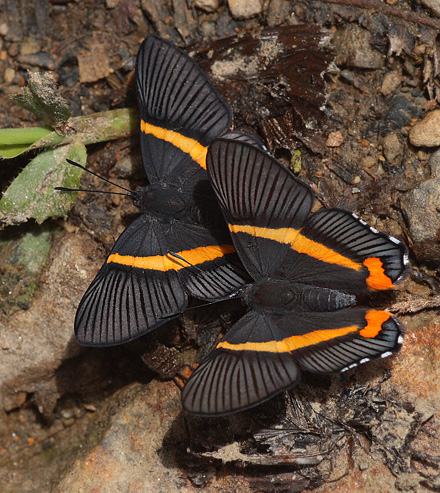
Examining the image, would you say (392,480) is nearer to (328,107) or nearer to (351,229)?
(351,229)

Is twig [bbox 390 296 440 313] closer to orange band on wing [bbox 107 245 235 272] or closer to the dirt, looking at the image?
the dirt

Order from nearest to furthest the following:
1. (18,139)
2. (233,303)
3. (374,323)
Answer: (374,323) → (233,303) → (18,139)

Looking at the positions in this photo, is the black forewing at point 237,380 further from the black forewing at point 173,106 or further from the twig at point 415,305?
the black forewing at point 173,106

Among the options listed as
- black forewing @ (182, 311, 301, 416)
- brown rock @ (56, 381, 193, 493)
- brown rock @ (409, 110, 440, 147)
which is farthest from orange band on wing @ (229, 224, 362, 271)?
brown rock @ (56, 381, 193, 493)

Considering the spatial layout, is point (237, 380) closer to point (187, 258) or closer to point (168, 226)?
point (187, 258)

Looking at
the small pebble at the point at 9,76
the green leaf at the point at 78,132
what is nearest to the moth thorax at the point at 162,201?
the green leaf at the point at 78,132

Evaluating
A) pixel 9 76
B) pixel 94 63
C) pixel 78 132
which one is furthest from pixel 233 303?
pixel 9 76

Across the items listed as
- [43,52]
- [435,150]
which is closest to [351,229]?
[435,150]
